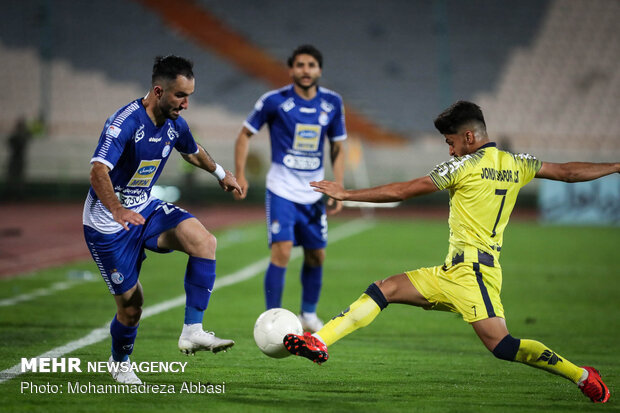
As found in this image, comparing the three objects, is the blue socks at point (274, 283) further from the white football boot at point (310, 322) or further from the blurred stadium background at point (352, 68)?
the blurred stadium background at point (352, 68)

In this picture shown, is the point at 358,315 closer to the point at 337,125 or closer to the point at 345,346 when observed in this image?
the point at 345,346

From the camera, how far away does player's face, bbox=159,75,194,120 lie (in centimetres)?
524

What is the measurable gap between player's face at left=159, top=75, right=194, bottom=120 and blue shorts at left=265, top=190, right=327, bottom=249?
2458mm

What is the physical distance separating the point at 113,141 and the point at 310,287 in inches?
131

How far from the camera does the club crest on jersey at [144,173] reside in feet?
17.7

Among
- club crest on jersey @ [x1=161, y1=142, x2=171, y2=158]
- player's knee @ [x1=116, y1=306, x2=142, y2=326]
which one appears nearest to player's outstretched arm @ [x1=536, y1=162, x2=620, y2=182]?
club crest on jersey @ [x1=161, y1=142, x2=171, y2=158]

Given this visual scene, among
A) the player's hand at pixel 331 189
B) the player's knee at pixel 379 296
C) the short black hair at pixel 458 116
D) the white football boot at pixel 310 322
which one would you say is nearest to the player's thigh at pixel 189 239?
the player's hand at pixel 331 189

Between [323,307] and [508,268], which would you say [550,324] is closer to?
[323,307]

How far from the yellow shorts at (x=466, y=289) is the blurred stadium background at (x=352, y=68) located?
2123cm

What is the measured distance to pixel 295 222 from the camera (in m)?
7.75

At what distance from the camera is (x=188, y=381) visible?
5406mm

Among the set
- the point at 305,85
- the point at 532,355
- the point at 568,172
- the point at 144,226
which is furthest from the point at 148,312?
the point at 568,172

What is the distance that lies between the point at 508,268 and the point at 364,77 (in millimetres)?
17271

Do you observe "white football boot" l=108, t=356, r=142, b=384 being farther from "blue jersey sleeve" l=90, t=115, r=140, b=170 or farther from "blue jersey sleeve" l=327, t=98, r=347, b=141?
"blue jersey sleeve" l=327, t=98, r=347, b=141
